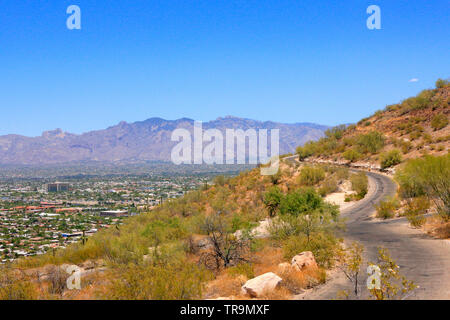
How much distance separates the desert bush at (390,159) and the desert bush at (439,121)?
9.07 m

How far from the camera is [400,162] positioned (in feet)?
137

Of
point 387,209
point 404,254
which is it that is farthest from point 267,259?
point 387,209

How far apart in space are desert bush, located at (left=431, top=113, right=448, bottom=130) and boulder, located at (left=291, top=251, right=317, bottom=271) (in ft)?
142

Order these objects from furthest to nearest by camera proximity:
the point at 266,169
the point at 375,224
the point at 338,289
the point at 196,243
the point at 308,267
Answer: the point at 266,169 → the point at 375,224 → the point at 196,243 → the point at 308,267 → the point at 338,289

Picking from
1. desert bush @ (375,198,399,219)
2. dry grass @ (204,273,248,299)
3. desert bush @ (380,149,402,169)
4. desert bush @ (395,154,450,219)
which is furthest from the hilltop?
dry grass @ (204,273,248,299)

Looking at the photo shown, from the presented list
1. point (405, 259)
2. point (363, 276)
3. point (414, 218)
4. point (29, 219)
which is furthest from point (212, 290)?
point (29, 219)

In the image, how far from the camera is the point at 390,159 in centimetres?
4288

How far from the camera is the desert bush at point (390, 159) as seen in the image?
42219 millimetres

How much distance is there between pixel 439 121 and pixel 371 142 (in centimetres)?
867

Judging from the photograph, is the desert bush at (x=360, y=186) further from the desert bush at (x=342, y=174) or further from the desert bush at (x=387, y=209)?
the desert bush at (x=387, y=209)
